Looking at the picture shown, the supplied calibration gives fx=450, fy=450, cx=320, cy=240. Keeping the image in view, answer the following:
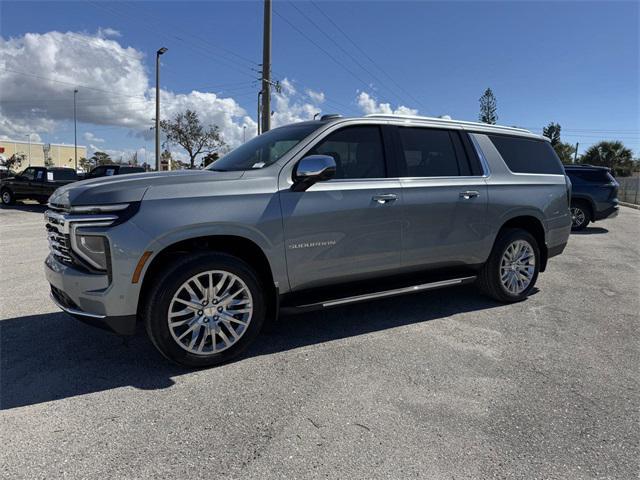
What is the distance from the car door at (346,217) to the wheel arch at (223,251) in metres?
0.19

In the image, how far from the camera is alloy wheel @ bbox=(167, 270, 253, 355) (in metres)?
3.27

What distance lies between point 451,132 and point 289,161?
2.04 metres

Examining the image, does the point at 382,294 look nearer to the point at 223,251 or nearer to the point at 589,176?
the point at 223,251

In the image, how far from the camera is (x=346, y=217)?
3.81 m

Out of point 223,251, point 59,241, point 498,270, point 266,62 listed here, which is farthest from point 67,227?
point 266,62

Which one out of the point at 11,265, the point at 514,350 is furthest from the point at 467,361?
the point at 11,265

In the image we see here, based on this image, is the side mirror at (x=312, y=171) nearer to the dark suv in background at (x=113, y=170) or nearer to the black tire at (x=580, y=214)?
the black tire at (x=580, y=214)

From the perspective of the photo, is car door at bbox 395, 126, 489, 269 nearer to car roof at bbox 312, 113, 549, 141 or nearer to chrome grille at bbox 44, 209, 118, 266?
car roof at bbox 312, 113, 549, 141

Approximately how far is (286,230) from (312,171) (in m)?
0.50

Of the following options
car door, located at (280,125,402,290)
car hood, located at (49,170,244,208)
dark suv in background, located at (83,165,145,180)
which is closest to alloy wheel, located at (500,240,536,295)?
car door, located at (280,125,402,290)

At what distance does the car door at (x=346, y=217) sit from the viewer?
11.9ft

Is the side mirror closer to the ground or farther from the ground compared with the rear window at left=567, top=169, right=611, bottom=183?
closer to the ground

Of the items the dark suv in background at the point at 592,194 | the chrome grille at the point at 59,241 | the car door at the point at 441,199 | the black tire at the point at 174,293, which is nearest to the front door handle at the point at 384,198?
the car door at the point at 441,199

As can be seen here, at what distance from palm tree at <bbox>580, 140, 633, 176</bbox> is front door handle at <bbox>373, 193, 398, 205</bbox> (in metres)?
54.5
